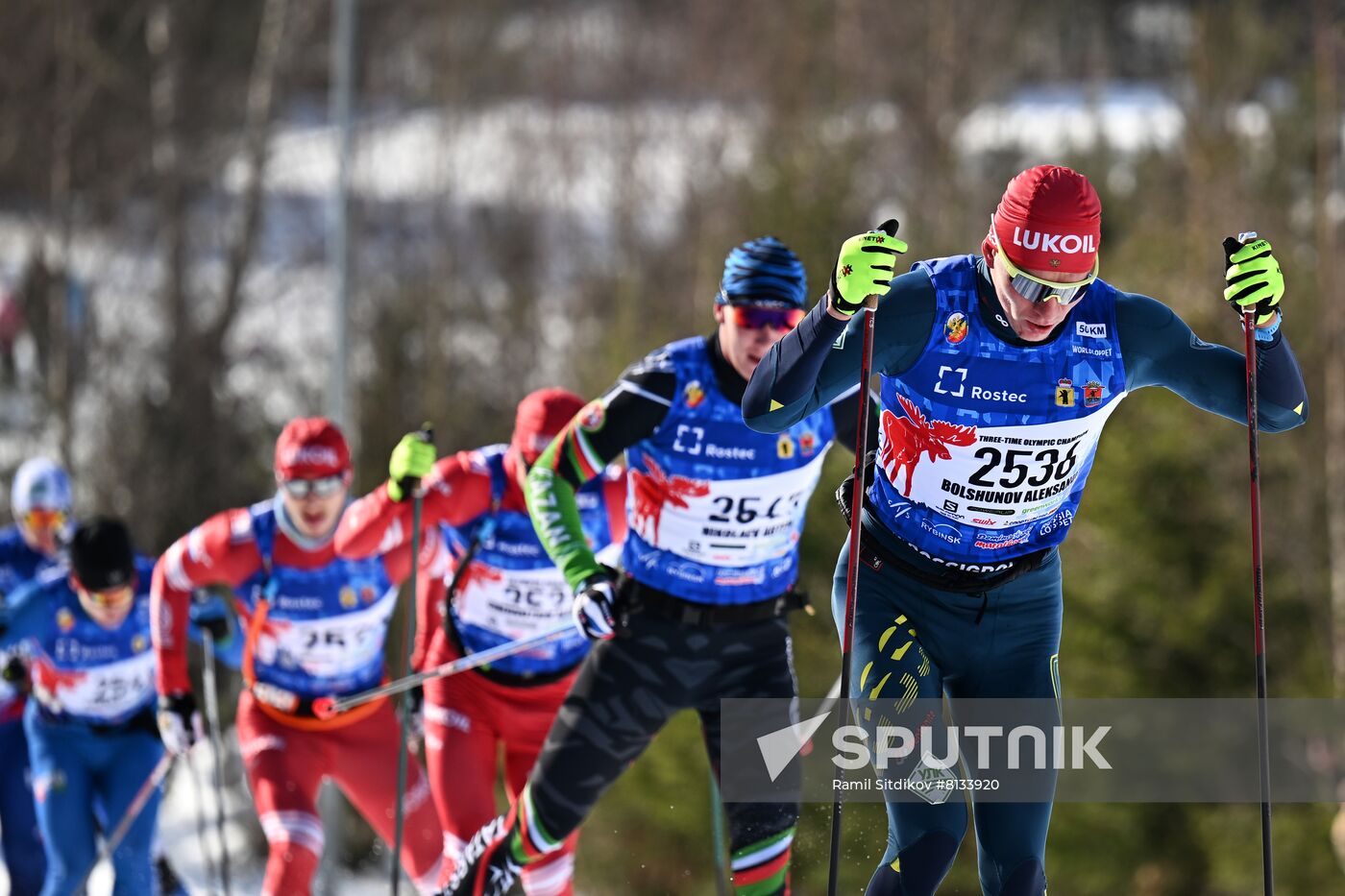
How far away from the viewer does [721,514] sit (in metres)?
4.89

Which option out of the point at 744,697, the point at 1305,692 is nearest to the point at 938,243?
the point at 1305,692

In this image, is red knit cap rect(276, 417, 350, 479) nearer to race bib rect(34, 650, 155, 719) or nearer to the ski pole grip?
the ski pole grip

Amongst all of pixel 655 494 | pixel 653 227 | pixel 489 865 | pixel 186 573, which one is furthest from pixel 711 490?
pixel 653 227

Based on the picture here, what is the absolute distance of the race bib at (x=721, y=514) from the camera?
4.89 meters

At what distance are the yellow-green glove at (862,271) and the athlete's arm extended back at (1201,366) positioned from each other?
2.15 feet

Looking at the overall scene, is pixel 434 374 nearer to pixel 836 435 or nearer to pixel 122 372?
pixel 122 372

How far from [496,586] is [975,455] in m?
2.55

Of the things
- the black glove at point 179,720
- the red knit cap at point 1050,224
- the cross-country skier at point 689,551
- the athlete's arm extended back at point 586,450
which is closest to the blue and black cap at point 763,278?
the cross-country skier at point 689,551

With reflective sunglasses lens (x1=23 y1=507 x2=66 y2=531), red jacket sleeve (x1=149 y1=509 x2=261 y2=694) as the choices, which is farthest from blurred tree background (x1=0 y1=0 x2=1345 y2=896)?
reflective sunglasses lens (x1=23 y1=507 x2=66 y2=531)

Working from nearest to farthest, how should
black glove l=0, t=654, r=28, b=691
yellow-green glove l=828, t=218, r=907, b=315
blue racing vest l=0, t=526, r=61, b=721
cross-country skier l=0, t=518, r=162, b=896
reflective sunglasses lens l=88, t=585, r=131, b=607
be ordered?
yellow-green glove l=828, t=218, r=907, b=315, cross-country skier l=0, t=518, r=162, b=896, reflective sunglasses lens l=88, t=585, r=131, b=607, black glove l=0, t=654, r=28, b=691, blue racing vest l=0, t=526, r=61, b=721

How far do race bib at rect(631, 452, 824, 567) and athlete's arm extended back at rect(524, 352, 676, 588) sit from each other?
168 millimetres

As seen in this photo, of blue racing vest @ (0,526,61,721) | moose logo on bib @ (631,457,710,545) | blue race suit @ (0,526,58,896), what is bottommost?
blue race suit @ (0,526,58,896)

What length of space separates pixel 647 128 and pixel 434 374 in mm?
6490

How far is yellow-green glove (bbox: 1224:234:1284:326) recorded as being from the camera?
3.94m
